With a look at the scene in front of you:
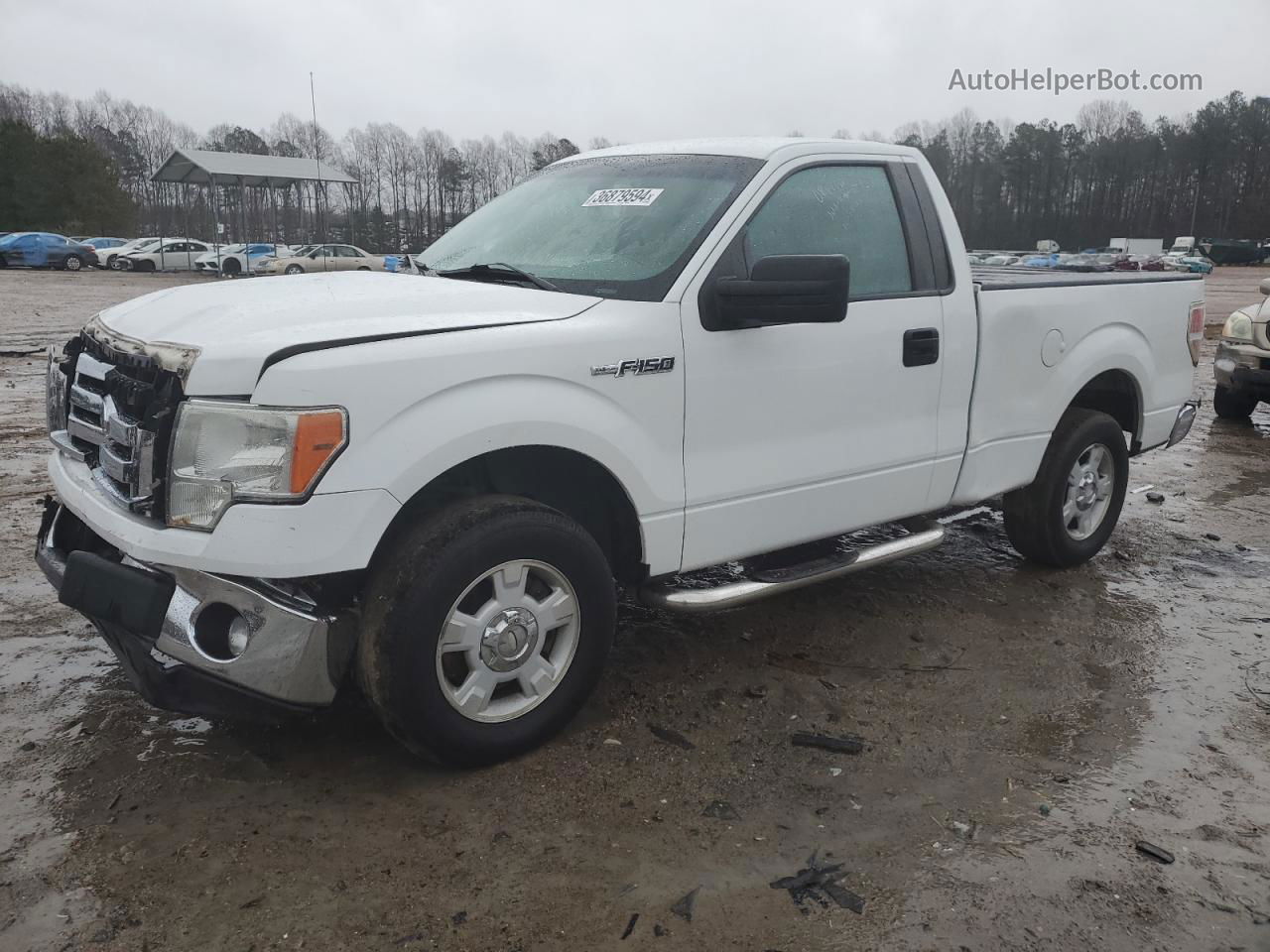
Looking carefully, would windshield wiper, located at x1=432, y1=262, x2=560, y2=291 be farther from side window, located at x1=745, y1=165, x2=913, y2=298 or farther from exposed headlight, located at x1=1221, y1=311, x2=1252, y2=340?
exposed headlight, located at x1=1221, y1=311, x2=1252, y2=340

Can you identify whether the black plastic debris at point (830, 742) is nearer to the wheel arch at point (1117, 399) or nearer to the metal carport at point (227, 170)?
the wheel arch at point (1117, 399)

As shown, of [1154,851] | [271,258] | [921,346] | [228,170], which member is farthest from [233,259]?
[1154,851]

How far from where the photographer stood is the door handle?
3.98 meters

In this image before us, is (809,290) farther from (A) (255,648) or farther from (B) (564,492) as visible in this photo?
(A) (255,648)

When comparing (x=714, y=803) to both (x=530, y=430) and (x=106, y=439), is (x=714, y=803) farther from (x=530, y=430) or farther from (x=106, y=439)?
(x=106, y=439)

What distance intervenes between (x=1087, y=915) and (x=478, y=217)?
3.40 metres

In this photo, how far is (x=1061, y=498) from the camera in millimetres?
4953

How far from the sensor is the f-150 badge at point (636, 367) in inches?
123

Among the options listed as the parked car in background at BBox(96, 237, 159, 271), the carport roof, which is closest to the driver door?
the carport roof

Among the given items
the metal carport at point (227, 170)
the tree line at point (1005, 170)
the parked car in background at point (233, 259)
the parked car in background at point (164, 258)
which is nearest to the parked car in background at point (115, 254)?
the parked car in background at point (164, 258)

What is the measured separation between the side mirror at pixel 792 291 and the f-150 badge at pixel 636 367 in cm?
29

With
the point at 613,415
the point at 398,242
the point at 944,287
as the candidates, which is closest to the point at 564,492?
the point at 613,415

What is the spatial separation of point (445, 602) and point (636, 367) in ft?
3.10

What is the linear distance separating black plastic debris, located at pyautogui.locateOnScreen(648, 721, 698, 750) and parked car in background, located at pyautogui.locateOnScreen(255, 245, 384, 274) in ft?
103
